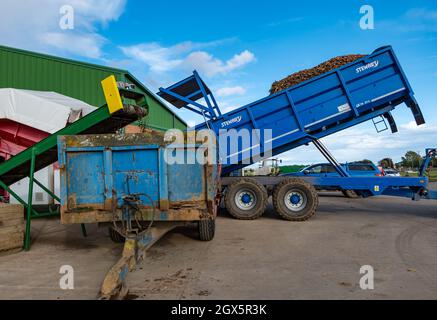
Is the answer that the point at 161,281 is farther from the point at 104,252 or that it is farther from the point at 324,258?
the point at 324,258

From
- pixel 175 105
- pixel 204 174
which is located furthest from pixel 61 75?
pixel 204 174

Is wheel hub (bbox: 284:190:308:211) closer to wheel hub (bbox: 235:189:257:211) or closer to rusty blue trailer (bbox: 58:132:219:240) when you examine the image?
wheel hub (bbox: 235:189:257:211)

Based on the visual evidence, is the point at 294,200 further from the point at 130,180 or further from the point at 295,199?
the point at 130,180

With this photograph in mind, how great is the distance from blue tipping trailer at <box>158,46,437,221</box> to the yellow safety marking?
12.9ft

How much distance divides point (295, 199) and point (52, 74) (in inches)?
491

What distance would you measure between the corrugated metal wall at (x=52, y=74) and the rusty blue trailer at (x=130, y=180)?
35.8 feet

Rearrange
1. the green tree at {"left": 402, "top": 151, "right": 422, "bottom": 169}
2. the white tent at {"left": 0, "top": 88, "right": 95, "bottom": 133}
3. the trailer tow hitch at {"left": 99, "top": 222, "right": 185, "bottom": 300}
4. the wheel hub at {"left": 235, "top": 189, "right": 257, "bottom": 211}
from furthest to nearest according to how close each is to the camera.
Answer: the green tree at {"left": 402, "top": 151, "right": 422, "bottom": 169}, the wheel hub at {"left": 235, "top": 189, "right": 257, "bottom": 211}, the white tent at {"left": 0, "top": 88, "right": 95, "bottom": 133}, the trailer tow hitch at {"left": 99, "top": 222, "right": 185, "bottom": 300}

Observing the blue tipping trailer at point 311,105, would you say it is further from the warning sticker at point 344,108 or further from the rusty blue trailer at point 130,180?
the rusty blue trailer at point 130,180

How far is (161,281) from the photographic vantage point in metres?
4.51

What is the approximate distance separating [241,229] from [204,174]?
344cm

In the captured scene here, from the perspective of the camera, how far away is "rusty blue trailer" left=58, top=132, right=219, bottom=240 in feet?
16.4

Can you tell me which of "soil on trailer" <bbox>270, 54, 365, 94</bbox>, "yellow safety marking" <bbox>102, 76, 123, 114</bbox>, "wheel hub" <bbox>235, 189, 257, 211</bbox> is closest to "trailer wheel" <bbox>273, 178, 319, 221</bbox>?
"wheel hub" <bbox>235, 189, 257, 211</bbox>

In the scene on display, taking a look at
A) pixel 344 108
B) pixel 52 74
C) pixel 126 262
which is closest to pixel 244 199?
pixel 344 108

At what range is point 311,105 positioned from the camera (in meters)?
9.34
